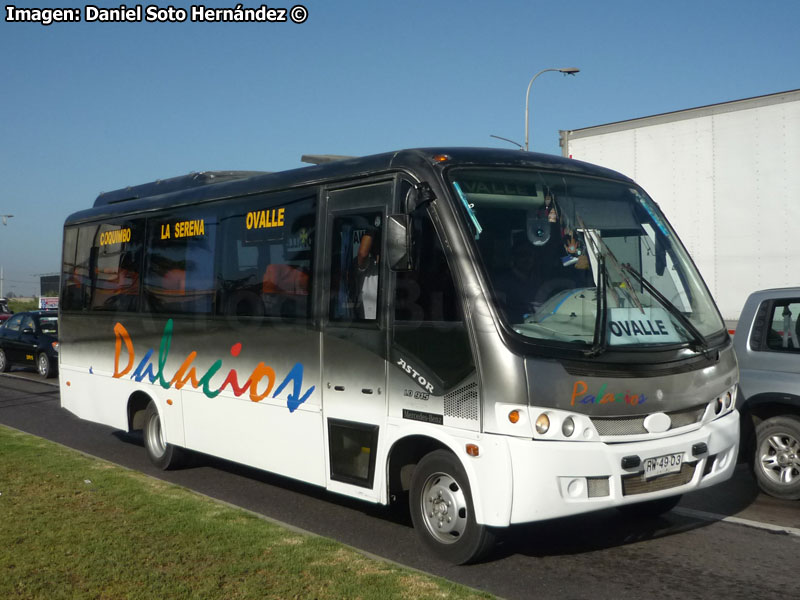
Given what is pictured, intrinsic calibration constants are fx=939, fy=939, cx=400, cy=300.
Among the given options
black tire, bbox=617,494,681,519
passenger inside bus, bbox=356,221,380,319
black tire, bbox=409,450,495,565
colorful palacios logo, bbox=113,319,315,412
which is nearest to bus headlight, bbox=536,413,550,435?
black tire, bbox=409,450,495,565

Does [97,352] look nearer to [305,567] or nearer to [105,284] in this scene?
[105,284]

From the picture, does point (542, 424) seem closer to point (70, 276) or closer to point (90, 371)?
point (90, 371)

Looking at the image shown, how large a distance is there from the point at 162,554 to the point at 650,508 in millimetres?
3890

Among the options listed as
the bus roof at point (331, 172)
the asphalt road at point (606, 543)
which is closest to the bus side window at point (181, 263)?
the bus roof at point (331, 172)

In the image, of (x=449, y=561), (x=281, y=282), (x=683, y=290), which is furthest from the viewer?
(x=281, y=282)

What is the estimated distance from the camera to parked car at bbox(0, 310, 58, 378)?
22.0 m

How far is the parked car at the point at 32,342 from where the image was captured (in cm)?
2195

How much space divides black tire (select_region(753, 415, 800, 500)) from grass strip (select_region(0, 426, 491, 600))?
159 inches

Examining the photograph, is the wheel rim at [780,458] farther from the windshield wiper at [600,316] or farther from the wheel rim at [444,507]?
the wheel rim at [444,507]

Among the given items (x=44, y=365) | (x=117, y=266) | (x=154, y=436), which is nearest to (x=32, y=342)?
(x=44, y=365)

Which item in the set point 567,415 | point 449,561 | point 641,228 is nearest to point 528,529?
point 449,561

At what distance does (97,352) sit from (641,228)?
23.7 feet

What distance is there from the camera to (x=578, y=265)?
657cm

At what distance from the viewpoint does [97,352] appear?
38.2 ft
